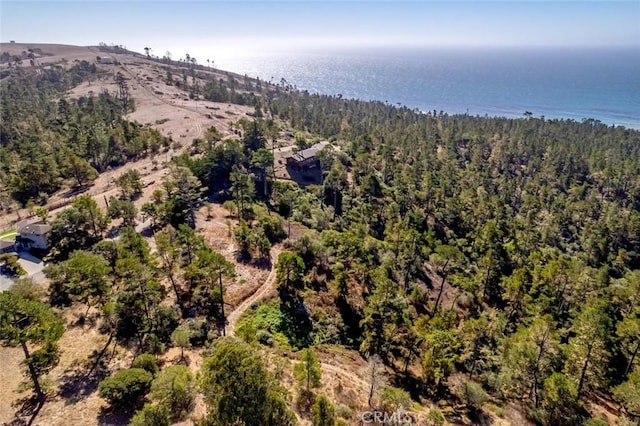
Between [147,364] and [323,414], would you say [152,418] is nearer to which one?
[147,364]

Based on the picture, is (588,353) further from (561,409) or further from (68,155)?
(68,155)

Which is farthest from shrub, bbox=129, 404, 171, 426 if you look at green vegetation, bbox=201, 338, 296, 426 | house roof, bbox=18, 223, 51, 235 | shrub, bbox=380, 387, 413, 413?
house roof, bbox=18, 223, 51, 235

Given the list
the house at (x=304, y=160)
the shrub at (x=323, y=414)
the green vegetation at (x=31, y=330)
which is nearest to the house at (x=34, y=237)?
the green vegetation at (x=31, y=330)

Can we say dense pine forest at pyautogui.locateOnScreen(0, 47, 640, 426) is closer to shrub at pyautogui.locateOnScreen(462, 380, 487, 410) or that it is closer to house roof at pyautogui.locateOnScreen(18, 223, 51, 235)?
shrub at pyautogui.locateOnScreen(462, 380, 487, 410)

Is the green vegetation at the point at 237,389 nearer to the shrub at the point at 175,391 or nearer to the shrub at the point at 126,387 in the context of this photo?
the shrub at the point at 175,391

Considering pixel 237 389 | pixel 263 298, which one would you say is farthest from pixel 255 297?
pixel 237 389
